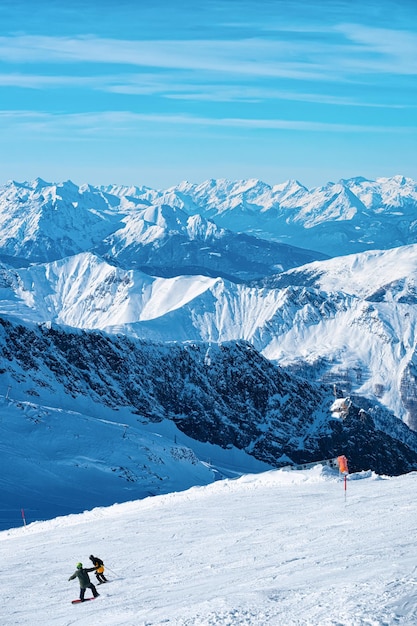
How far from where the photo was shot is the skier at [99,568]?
26.2 m

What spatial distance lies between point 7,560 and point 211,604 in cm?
1570

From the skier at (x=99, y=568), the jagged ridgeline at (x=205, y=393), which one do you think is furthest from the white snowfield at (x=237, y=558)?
the jagged ridgeline at (x=205, y=393)

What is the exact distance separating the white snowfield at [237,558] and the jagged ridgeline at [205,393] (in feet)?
233

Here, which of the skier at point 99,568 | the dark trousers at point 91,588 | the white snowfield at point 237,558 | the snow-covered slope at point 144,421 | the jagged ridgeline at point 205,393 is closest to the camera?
the white snowfield at point 237,558

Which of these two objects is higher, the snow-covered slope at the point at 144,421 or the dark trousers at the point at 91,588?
the snow-covered slope at the point at 144,421

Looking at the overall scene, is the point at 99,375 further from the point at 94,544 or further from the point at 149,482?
the point at 94,544

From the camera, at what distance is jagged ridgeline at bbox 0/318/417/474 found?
120312mm

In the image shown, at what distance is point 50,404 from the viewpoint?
10669 centimetres

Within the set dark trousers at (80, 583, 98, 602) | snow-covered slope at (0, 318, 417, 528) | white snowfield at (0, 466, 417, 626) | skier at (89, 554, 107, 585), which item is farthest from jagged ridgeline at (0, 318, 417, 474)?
dark trousers at (80, 583, 98, 602)

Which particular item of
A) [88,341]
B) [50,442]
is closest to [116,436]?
[50,442]

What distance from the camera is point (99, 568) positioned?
86.7 feet

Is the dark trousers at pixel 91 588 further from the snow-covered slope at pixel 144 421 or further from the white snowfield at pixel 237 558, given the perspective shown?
the snow-covered slope at pixel 144 421

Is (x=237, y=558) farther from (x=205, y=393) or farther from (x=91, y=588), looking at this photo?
(x=205, y=393)

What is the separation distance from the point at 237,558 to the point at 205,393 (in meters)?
122
